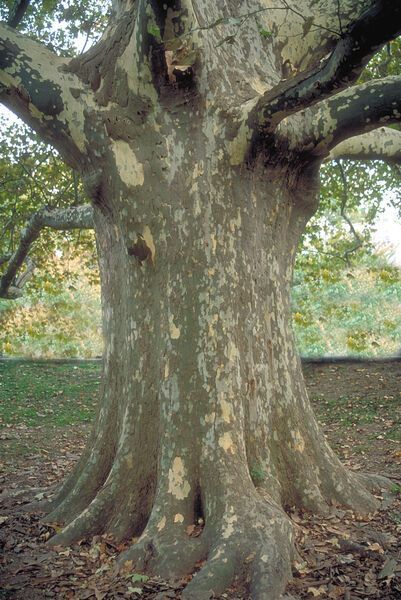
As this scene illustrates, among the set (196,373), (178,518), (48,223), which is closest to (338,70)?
(196,373)

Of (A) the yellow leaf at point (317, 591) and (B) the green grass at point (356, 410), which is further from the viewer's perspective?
(B) the green grass at point (356, 410)

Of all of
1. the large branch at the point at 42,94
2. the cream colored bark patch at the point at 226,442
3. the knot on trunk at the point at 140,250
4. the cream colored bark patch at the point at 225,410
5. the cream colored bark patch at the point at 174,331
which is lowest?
the cream colored bark patch at the point at 226,442

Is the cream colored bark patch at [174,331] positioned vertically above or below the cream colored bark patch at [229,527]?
above

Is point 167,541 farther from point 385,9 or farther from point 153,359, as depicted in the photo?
point 385,9

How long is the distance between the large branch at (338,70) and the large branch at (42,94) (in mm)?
1431

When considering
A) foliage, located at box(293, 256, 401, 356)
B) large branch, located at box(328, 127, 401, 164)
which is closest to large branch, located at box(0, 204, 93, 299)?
large branch, located at box(328, 127, 401, 164)

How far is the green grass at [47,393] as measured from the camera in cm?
968

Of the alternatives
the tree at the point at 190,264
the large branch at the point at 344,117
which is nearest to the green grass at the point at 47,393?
the tree at the point at 190,264

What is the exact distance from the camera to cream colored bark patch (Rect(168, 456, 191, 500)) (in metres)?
4.18

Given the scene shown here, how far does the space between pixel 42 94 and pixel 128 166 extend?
2.98 ft

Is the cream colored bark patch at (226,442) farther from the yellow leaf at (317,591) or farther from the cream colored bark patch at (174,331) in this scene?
the yellow leaf at (317,591)

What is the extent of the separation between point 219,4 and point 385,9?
276 centimetres

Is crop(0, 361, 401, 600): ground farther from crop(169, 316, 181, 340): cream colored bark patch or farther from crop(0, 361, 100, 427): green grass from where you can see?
crop(169, 316, 181, 340): cream colored bark patch

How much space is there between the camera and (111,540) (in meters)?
4.32
